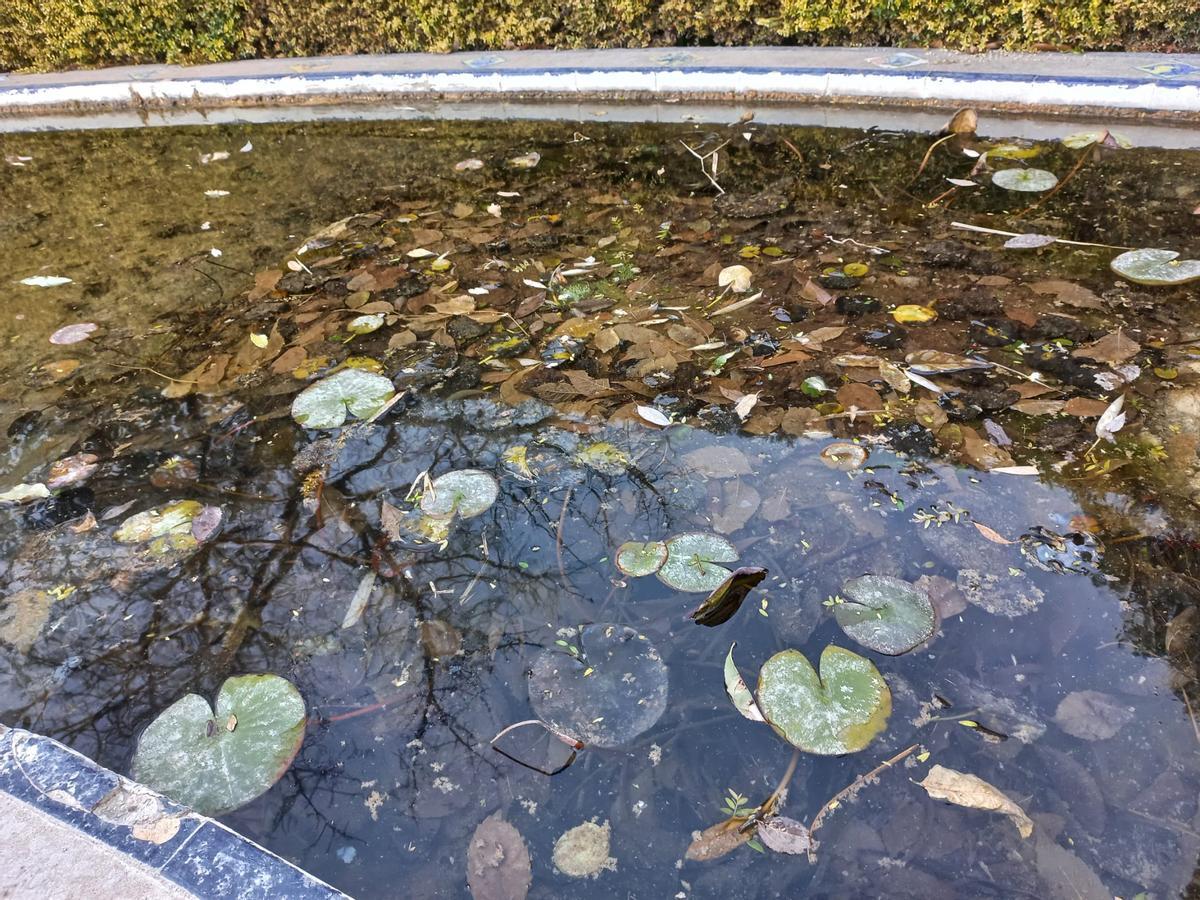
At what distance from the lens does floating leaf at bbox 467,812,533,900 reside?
1377mm

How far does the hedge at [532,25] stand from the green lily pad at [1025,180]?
1.66 metres

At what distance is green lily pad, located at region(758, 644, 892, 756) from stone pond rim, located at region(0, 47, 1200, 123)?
3868 mm

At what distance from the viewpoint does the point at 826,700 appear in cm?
157

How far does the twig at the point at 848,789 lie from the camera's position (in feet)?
4.63

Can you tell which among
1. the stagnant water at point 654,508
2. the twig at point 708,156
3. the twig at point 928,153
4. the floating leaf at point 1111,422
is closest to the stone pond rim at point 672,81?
the twig at point 928,153

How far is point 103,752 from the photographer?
168cm

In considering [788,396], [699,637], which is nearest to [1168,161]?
[788,396]

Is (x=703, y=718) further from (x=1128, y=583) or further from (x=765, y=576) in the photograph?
(x=1128, y=583)

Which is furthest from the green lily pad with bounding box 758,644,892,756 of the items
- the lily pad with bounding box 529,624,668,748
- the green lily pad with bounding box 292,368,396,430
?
the green lily pad with bounding box 292,368,396,430

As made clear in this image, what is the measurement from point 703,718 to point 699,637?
20cm

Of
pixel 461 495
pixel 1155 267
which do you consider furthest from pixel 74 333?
pixel 1155 267

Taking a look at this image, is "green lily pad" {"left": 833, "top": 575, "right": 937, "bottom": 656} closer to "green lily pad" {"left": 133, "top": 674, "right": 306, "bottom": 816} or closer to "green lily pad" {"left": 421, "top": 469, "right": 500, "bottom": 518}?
"green lily pad" {"left": 421, "top": 469, "right": 500, "bottom": 518}

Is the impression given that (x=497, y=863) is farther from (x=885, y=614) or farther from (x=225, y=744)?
(x=885, y=614)

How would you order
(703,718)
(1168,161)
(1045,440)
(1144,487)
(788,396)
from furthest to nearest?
(1168,161), (788,396), (1045,440), (1144,487), (703,718)
